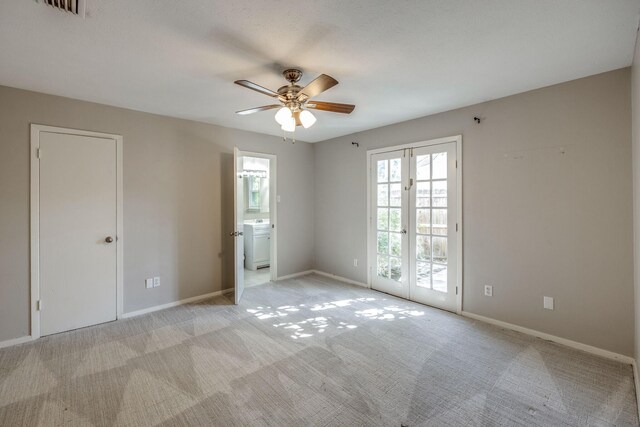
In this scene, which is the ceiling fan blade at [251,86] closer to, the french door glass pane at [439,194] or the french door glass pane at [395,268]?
the french door glass pane at [439,194]

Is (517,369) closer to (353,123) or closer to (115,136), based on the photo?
(353,123)

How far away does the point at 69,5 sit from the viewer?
1604 millimetres

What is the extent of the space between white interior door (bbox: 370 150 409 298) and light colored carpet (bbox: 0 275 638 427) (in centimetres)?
87

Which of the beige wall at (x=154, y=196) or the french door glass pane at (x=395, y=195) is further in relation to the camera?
the french door glass pane at (x=395, y=195)

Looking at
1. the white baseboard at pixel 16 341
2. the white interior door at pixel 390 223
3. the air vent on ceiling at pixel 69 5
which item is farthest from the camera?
the white interior door at pixel 390 223

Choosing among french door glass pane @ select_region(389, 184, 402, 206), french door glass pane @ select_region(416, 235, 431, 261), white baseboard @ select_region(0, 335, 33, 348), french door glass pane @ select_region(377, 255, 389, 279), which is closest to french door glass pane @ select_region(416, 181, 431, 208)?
french door glass pane @ select_region(389, 184, 402, 206)

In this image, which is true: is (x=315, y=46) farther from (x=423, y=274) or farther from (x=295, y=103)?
(x=423, y=274)

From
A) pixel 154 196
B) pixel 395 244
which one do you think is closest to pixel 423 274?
pixel 395 244

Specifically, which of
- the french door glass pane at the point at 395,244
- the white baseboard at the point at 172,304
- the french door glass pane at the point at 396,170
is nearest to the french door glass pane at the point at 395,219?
the french door glass pane at the point at 395,244

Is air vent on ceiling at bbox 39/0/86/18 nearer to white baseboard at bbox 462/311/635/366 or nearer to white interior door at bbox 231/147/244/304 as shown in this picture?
white interior door at bbox 231/147/244/304

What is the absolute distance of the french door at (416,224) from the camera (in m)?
3.48

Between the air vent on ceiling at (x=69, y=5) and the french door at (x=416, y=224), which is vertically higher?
the air vent on ceiling at (x=69, y=5)

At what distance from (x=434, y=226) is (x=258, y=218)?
165 inches

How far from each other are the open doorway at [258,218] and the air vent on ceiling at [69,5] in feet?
7.64
